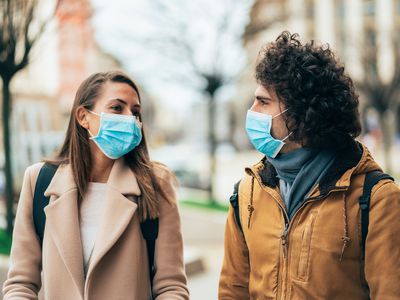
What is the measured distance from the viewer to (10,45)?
7.23 metres

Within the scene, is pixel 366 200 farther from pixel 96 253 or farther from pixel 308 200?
pixel 96 253

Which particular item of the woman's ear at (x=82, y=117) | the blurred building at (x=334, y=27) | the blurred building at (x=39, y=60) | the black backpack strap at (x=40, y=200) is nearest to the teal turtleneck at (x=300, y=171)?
the woman's ear at (x=82, y=117)

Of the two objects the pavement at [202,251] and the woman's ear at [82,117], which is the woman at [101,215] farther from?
the pavement at [202,251]

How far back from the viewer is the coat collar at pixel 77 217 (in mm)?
2468

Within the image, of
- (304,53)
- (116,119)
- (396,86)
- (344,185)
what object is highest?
(304,53)

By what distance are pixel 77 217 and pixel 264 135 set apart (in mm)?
957

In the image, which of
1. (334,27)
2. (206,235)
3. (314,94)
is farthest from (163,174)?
(334,27)

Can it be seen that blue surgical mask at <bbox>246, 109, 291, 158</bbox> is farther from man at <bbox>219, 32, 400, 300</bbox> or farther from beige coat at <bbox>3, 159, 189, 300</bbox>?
beige coat at <bbox>3, 159, 189, 300</bbox>

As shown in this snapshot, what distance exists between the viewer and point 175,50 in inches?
504

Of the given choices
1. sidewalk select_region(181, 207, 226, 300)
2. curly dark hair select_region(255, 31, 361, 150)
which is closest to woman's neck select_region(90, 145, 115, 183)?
curly dark hair select_region(255, 31, 361, 150)

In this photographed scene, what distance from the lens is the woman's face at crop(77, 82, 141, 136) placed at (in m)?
2.71

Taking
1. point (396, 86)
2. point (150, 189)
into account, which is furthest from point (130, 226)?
point (396, 86)

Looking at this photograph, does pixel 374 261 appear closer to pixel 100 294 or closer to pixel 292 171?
pixel 292 171

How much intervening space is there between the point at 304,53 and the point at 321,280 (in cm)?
96
